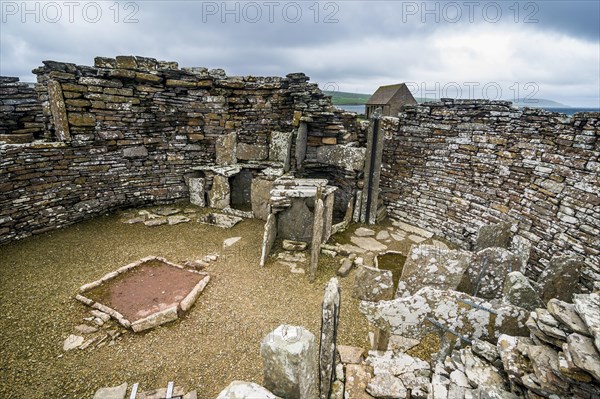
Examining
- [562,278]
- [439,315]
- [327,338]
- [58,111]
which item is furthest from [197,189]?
[562,278]

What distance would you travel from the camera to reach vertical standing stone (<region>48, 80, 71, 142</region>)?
744cm

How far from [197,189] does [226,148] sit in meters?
1.66

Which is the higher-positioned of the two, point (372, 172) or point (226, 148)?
point (226, 148)

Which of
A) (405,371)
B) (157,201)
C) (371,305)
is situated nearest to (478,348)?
(405,371)

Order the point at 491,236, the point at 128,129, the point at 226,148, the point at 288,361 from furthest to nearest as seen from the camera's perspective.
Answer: the point at 226,148 → the point at 128,129 → the point at 491,236 → the point at 288,361

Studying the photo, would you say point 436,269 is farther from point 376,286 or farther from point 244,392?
point 244,392

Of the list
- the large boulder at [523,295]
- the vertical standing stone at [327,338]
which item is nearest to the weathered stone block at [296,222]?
the vertical standing stone at [327,338]

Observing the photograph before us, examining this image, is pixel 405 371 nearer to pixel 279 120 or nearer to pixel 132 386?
pixel 132 386

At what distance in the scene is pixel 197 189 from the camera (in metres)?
9.68

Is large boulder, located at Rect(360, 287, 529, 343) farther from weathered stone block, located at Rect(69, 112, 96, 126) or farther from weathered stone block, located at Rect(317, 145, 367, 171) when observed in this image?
weathered stone block, located at Rect(69, 112, 96, 126)

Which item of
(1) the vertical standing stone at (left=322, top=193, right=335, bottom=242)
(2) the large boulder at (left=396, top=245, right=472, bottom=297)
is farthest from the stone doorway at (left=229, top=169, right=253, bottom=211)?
(2) the large boulder at (left=396, top=245, right=472, bottom=297)

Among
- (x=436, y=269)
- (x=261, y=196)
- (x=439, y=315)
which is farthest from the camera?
(x=261, y=196)

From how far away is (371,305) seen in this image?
357cm

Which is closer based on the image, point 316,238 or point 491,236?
point 491,236
